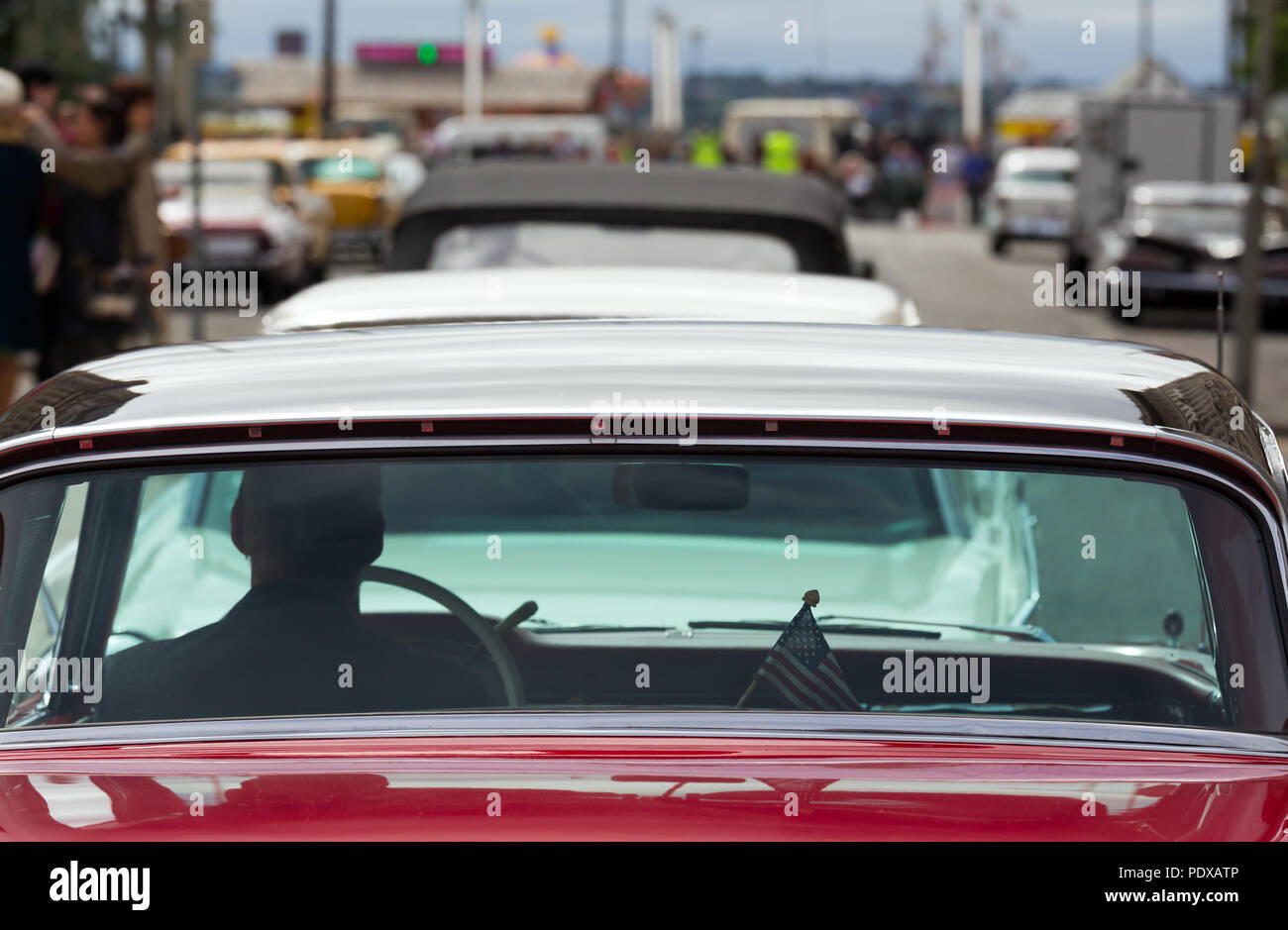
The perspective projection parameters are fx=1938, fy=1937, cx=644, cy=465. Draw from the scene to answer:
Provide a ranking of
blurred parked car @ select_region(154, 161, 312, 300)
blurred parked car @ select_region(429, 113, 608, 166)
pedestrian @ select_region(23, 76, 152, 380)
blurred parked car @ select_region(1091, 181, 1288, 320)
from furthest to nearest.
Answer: blurred parked car @ select_region(429, 113, 608, 166) < blurred parked car @ select_region(154, 161, 312, 300) < blurred parked car @ select_region(1091, 181, 1288, 320) < pedestrian @ select_region(23, 76, 152, 380)

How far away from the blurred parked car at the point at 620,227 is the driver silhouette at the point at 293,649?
4.82m

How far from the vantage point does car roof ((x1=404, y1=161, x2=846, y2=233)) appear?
7422mm

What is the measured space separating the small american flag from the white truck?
2802cm

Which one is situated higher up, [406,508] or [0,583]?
[0,583]

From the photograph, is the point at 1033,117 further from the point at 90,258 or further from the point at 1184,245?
the point at 90,258

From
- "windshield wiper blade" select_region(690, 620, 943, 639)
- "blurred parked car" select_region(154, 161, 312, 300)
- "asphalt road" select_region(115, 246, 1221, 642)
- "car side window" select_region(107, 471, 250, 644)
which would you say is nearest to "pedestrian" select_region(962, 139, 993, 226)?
"asphalt road" select_region(115, 246, 1221, 642)

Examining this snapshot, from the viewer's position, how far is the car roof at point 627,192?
7.42 meters

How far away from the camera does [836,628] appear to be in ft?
8.73

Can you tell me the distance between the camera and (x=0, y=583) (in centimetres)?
209

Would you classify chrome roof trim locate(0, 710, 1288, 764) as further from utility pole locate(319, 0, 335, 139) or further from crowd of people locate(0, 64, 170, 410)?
utility pole locate(319, 0, 335, 139)

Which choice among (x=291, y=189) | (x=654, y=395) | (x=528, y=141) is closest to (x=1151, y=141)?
(x=528, y=141)
